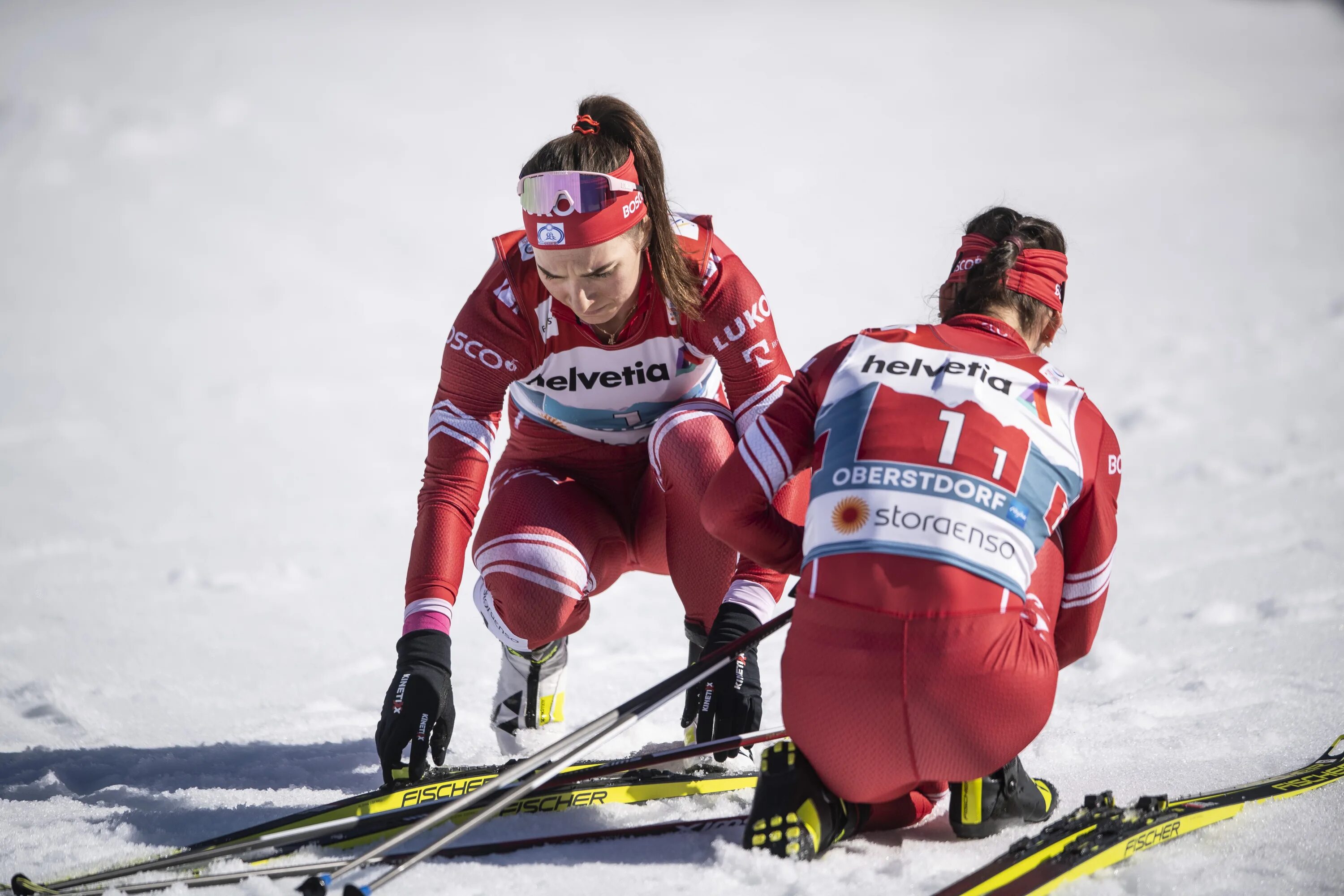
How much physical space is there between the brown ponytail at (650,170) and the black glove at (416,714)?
989mm

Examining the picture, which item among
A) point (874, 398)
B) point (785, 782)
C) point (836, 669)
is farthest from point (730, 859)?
point (874, 398)

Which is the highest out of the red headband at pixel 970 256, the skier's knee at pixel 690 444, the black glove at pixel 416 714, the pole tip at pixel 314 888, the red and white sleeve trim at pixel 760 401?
the red headband at pixel 970 256

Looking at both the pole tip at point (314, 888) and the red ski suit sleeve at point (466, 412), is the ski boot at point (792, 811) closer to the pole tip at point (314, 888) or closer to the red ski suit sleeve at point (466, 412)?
the pole tip at point (314, 888)

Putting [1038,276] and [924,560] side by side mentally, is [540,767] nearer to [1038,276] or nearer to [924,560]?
[924,560]

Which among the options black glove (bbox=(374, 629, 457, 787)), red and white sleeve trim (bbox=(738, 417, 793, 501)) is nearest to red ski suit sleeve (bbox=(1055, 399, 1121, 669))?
red and white sleeve trim (bbox=(738, 417, 793, 501))

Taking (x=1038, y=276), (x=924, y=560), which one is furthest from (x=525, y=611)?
(x=1038, y=276)

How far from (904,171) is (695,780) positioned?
32.3 ft

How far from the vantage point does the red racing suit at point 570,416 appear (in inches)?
105

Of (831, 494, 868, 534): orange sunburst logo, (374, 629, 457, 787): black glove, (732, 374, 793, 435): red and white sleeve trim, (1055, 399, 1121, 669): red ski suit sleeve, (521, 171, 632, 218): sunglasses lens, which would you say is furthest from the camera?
(732, 374, 793, 435): red and white sleeve trim

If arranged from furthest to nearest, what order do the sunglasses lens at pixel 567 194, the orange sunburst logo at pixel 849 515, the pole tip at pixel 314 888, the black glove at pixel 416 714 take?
the sunglasses lens at pixel 567 194, the black glove at pixel 416 714, the orange sunburst logo at pixel 849 515, the pole tip at pixel 314 888

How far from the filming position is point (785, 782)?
6.46 ft

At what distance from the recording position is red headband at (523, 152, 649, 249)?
97.7 inches

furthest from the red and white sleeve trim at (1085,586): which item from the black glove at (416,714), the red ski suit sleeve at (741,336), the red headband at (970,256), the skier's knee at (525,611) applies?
the black glove at (416,714)

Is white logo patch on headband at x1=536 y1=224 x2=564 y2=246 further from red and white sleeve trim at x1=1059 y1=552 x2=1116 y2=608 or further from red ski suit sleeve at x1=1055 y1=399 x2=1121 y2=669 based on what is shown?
red and white sleeve trim at x1=1059 y1=552 x2=1116 y2=608
